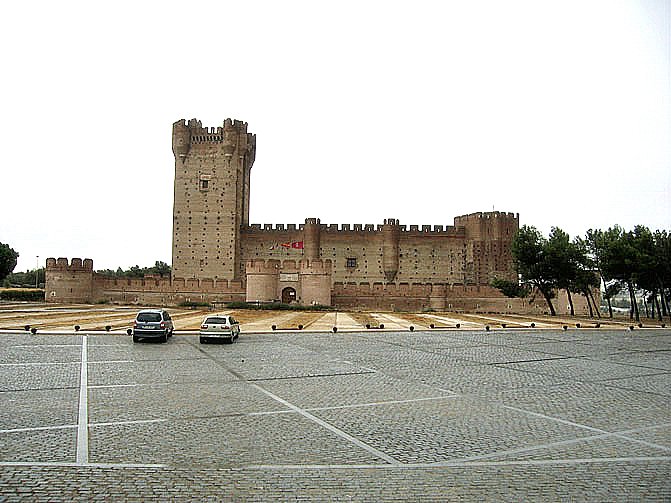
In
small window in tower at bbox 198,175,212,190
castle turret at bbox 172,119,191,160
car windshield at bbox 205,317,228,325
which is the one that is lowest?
car windshield at bbox 205,317,228,325

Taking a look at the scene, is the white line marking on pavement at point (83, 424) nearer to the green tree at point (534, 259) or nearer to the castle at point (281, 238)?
the green tree at point (534, 259)

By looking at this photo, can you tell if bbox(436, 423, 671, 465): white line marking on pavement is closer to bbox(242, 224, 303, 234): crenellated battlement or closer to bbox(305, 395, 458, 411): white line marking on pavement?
bbox(305, 395, 458, 411): white line marking on pavement

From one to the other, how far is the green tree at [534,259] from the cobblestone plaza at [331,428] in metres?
27.4

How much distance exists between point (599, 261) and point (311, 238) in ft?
85.8

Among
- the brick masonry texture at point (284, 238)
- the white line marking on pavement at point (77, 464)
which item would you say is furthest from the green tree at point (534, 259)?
the white line marking on pavement at point (77, 464)

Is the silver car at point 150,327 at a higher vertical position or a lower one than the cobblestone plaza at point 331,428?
higher

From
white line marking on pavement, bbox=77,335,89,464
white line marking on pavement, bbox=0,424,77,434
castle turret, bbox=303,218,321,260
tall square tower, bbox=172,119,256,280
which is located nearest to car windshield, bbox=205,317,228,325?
white line marking on pavement, bbox=77,335,89,464

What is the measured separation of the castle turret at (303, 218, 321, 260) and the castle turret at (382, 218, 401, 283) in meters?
6.14

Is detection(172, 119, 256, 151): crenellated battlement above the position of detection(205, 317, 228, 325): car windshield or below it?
above

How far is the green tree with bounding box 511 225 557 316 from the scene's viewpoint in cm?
4316

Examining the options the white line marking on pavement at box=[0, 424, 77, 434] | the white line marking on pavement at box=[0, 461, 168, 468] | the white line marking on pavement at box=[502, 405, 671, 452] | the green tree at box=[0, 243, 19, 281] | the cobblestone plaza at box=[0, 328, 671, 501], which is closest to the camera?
the cobblestone plaza at box=[0, 328, 671, 501]

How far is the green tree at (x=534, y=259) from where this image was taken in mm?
43156

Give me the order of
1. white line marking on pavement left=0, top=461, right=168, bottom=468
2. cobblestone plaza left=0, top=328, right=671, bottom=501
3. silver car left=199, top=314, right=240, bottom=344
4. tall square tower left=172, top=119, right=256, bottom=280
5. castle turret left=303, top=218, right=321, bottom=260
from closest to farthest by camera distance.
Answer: cobblestone plaza left=0, top=328, right=671, bottom=501
white line marking on pavement left=0, top=461, right=168, bottom=468
silver car left=199, top=314, right=240, bottom=344
tall square tower left=172, top=119, right=256, bottom=280
castle turret left=303, top=218, right=321, bottom=260

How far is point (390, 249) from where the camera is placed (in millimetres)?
60094
